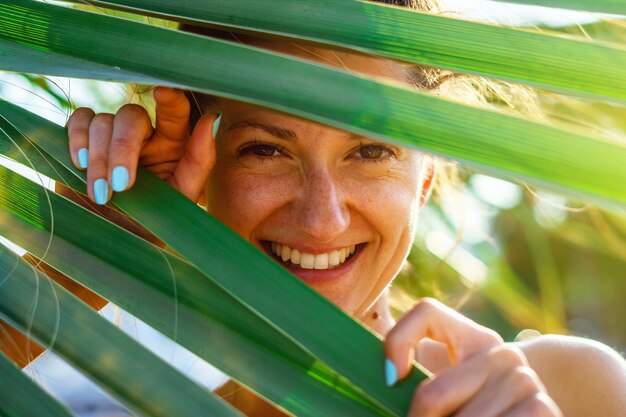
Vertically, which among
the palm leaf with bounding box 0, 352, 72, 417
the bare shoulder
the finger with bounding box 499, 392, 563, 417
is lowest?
the palm leaf with bounding box 0, 352, 72, 417

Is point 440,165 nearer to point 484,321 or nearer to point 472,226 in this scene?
point 472,226

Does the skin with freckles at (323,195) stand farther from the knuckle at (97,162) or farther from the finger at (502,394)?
the finger at (502,394)

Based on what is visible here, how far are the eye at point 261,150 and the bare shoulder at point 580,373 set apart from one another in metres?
0.57

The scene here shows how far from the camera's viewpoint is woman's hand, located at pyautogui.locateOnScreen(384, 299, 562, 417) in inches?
26.6

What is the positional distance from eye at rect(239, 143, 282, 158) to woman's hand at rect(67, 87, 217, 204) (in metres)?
0.26

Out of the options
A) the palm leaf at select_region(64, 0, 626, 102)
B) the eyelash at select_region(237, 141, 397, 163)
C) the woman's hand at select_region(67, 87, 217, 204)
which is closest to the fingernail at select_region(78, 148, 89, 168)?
the woman's hand at select_region(67, 87, 217, 204)

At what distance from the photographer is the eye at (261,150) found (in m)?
1.29

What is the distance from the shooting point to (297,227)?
128 centimetres

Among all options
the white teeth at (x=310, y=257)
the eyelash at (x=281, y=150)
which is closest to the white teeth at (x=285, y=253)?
the white teeth at (x=310, y=257)

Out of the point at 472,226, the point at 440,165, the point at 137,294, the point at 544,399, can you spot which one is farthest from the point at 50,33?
the point at 472,226

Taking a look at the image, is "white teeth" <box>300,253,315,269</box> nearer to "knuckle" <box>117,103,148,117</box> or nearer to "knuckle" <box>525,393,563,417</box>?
Result: "knuckle" <box>117,103,148,117</box>

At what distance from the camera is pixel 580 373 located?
1354mm

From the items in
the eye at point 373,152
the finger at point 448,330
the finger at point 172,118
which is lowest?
the finger at point 448,330

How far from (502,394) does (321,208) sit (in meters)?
0.57
